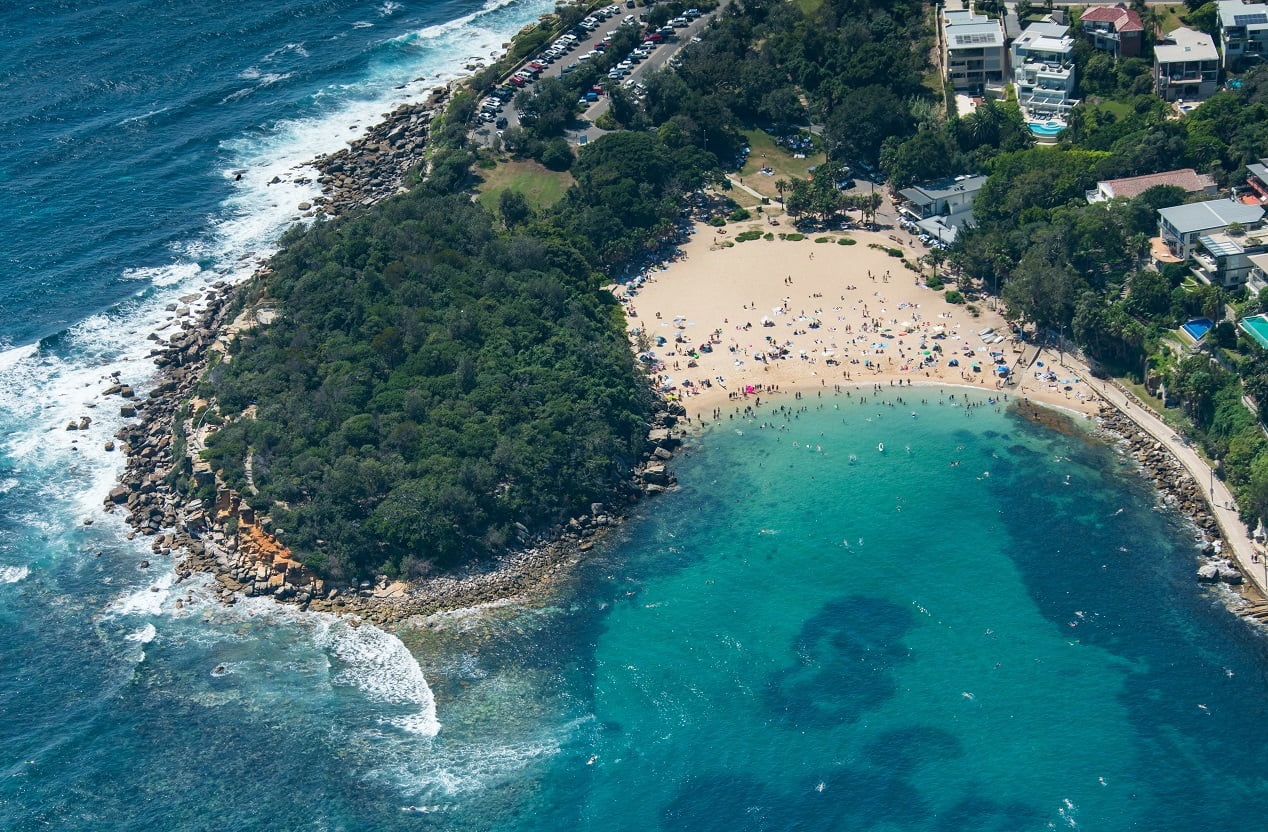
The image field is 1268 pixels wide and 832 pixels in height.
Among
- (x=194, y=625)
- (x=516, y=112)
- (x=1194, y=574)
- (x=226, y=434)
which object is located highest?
(x=516, y=112)

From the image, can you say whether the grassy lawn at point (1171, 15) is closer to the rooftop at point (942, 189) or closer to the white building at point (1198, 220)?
the rooftop at point (942, 189)

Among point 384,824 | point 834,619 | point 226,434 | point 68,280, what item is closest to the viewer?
point 384,824

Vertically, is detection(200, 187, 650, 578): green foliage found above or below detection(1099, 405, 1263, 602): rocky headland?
above

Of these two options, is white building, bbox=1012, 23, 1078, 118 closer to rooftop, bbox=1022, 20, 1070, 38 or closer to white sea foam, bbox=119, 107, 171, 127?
rooftop, bbox=1022, 20, 1070, 38

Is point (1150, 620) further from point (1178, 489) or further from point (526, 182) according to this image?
point (526, 182)

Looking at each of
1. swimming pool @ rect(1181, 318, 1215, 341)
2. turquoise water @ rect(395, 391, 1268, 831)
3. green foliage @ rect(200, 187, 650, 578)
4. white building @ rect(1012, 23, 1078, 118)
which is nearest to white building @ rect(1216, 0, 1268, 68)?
white building @ rect(1012, 23, 1078, 118)

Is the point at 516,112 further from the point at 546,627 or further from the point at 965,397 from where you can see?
the point at 546,627

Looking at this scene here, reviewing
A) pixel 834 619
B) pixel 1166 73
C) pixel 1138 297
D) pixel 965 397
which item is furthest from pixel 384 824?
pixel 1166 73

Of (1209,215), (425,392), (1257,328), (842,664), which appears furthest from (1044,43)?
(842,664)
